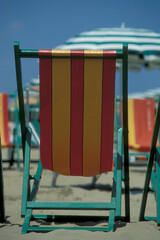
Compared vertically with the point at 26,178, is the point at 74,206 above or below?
below

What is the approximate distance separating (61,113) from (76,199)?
58.9 inches

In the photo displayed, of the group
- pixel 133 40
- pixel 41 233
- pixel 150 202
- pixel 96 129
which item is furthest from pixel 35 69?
pixel 133 40

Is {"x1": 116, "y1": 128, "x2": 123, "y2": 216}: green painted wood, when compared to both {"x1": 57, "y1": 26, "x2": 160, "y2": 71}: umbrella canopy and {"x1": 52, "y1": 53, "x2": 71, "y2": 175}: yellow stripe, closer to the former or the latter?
{"x1": 52, "y1": 53, "x2": 71, "y2": 175}: yellow stripe

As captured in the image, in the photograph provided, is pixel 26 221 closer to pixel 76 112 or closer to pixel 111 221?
pixel 111 221

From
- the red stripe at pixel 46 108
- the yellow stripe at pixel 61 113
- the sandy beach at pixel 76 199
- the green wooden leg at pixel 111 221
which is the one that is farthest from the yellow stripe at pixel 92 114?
the sandy beach at pixel 76 199

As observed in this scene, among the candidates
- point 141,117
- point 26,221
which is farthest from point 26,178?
point 141,117

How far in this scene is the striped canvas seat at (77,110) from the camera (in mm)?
1938

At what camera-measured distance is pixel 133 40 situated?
5281 mm

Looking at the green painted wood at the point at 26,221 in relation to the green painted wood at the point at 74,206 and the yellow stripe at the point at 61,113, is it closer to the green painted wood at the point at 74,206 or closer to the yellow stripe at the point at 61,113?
the green painted wood at the point at 74,206

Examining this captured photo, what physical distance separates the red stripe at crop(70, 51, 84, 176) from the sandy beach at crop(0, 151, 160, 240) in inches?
17.0

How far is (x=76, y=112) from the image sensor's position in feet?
6.58

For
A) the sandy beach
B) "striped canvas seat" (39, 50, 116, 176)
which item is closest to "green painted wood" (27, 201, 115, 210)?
the sandy beach

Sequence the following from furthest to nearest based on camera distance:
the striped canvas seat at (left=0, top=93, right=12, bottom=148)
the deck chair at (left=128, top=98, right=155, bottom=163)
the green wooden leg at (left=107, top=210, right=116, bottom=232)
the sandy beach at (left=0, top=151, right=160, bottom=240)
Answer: the striped canvas seat at (left=0, top=93, right=12, bottom=148)
the deck chair at (left=128, top=98, right=155, bottom=163)
the green wooden leg at (left=107, top=210, right=116, bottom=232)
the sandy beach at (left=0, top=151, right=160, bottom=240)

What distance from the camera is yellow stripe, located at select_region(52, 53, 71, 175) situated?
195 centimetres
